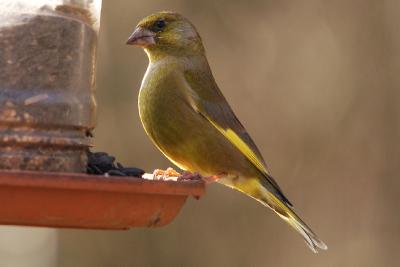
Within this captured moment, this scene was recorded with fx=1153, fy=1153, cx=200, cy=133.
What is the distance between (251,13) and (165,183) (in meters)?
8.48

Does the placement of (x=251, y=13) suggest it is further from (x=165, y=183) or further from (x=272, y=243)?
(x=165, y=183)

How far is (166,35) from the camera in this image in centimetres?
696

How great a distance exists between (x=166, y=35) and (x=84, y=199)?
2.79 metres

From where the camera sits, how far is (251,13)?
504 inches

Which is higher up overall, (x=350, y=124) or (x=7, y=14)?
(x=7, y=14)

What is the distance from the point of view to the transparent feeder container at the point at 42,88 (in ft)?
15.7

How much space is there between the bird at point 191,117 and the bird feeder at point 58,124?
1.26 metres

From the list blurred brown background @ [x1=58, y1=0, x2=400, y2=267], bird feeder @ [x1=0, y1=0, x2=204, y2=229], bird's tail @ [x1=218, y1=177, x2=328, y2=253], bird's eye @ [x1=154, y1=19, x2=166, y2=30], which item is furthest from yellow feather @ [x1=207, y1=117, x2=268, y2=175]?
blurred brown background @ [x1=58, y1=0, x2=400, y2=267]

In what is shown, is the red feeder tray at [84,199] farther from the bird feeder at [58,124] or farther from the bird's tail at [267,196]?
the bird's tail at [267,196]

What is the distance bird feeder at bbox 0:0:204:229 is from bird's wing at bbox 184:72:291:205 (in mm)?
1540

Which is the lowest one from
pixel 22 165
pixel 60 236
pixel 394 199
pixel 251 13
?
pixel 60 236

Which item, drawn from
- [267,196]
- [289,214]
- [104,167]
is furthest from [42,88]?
[289,214]

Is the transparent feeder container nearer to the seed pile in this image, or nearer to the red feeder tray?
the seed pile

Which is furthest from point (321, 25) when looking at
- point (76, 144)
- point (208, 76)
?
point (76, 144)
